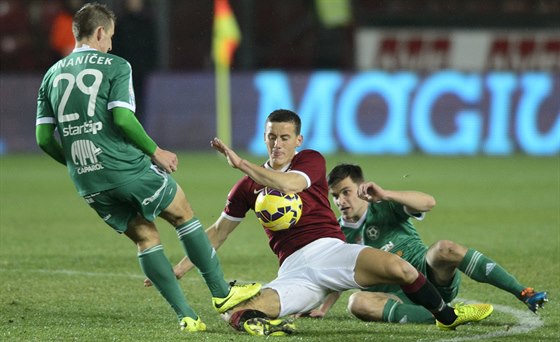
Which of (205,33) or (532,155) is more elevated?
(205,33)

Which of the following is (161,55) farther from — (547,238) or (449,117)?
(547,238)

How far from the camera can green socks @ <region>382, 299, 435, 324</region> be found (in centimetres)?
653

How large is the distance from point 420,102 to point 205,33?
634 centimetres

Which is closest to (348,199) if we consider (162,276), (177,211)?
(177,211)

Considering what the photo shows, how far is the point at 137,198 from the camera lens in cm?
616

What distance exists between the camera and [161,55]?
71.4ft

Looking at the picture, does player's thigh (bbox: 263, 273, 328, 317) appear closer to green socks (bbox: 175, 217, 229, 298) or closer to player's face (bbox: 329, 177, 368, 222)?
green socks (bbox: 175, 217, 229, 298)

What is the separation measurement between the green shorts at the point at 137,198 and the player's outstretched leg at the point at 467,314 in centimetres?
163

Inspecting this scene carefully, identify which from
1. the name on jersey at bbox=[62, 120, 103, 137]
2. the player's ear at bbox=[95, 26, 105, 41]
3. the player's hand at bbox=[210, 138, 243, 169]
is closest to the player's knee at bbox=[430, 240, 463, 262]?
the player's hand at bbox=[210, 138, 243, 169]

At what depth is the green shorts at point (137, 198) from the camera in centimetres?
616

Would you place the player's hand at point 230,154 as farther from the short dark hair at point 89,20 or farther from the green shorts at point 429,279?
the green shorts at point 429,279

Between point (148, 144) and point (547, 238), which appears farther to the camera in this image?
point (547, 238)

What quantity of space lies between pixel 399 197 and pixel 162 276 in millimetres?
1344

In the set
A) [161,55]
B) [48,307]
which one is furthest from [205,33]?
[48,307]
